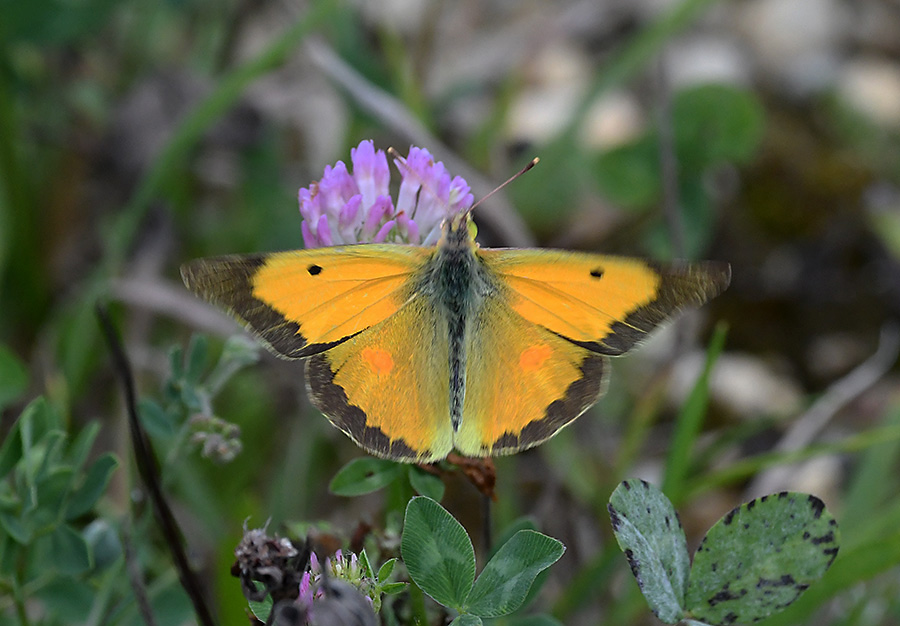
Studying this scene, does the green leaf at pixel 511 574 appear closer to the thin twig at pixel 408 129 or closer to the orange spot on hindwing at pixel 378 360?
the orange spot on hindwing at pixel 378 360

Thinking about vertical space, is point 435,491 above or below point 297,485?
below

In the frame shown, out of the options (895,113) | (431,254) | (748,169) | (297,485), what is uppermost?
(895,113)

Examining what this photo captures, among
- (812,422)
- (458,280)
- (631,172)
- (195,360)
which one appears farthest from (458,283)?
(631,172)

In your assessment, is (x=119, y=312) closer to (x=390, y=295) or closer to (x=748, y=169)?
(x=390, y=295)

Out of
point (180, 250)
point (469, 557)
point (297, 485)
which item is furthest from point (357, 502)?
point (469, 557)

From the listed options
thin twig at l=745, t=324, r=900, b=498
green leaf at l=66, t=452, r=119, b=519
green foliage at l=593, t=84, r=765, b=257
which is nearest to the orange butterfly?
green leaf at l=66, t=452, r=119, b=519

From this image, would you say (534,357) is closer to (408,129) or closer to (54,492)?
(54,492)

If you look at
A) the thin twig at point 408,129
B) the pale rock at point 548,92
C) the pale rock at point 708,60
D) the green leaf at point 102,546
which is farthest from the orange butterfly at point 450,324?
the pale rock at point 708,60
